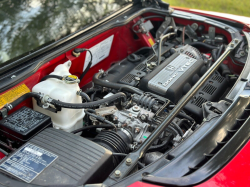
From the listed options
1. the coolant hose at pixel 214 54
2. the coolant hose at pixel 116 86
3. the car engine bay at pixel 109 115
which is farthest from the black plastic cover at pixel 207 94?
the coolant hose at pixel 116 86

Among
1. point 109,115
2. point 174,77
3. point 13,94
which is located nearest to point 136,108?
point 109,115

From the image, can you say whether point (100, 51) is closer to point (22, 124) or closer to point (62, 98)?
point (62, 98)

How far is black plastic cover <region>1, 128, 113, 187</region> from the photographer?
112cm

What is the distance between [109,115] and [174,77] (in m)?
0.53

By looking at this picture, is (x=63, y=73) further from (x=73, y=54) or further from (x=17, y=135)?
(x=17, y=135)

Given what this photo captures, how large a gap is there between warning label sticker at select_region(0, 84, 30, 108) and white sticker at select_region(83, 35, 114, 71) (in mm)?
629

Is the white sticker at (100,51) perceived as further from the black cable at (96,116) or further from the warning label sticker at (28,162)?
the warning label sticker at (28,162)

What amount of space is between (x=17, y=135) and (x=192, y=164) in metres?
0.84

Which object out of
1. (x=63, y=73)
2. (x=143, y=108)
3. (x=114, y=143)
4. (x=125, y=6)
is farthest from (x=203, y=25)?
(x=114, y=143)

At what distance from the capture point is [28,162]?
3.86 ft

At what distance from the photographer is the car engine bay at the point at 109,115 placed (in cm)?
120

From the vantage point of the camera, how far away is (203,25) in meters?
2.57

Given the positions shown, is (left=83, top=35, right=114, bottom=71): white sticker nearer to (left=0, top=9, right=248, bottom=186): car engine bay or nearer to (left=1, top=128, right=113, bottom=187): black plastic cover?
(left=0, top=9, right=248, bottom=186): car engine bay

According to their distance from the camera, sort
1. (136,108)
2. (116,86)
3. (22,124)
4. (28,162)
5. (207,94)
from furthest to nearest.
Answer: (207,94), (116,86), (136,108), (22,124), (28,162)
